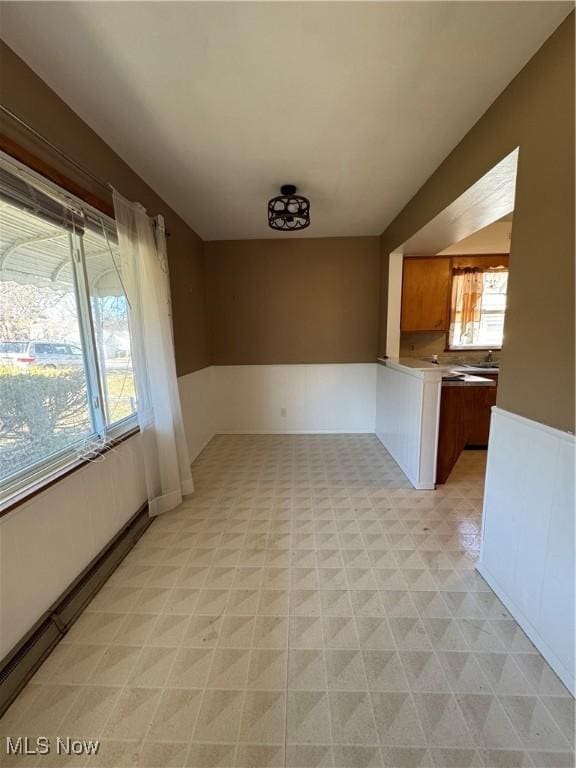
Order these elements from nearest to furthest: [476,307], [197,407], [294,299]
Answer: [197,407] → [294,299] → [476,307]

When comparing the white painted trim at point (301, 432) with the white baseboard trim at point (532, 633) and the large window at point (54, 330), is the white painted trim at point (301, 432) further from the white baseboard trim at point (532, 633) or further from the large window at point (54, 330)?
the white baseboard trim at point (532, 633)

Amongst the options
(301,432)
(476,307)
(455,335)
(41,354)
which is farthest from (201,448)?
(476,307)

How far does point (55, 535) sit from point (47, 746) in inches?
26.7

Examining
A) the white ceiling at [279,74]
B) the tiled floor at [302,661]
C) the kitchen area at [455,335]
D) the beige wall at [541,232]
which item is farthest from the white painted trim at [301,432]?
the white ceiling at [279,74]

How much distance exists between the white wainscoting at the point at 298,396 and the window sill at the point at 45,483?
2.30 m

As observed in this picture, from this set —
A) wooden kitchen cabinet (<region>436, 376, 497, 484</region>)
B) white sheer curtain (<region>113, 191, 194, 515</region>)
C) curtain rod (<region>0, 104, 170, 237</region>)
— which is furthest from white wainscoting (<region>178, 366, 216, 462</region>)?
wooden kitchen cabinet (<region>436, 376, 497, 484</region>)

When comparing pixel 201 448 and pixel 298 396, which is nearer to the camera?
pixel 201 448

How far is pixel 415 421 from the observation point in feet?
8.51

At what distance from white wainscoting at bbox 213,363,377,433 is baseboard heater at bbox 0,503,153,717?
2.31m

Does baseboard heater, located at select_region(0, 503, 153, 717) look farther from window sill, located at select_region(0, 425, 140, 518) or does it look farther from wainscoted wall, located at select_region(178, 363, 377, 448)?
wainscoted wall, located at select_region(178, 363, 377, 448)

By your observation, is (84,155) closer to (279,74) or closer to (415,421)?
(279,74)

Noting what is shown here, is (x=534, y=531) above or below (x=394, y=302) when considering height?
below

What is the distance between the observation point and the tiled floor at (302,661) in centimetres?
97

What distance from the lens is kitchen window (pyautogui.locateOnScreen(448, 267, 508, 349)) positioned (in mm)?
3965
